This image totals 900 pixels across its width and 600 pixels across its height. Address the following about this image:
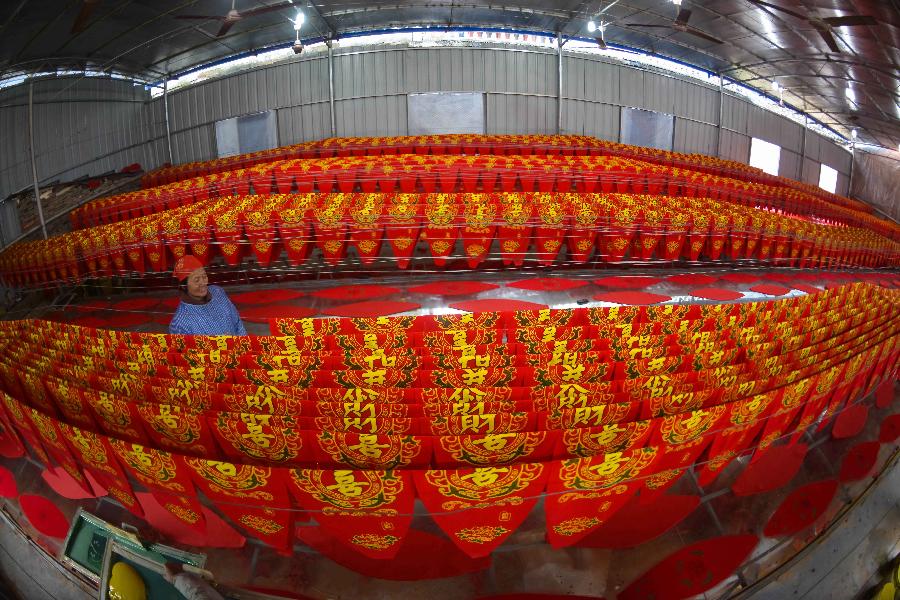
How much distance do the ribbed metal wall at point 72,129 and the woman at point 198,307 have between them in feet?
27.6

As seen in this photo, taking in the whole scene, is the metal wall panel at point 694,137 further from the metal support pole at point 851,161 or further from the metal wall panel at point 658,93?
the metal support pole at point 851,161

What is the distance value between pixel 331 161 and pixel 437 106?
4875mm

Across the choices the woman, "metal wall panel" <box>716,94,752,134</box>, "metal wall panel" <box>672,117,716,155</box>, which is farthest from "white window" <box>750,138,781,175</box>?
the woman

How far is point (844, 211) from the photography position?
37.2ft

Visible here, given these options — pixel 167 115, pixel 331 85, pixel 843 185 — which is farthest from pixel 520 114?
pixel 843 185

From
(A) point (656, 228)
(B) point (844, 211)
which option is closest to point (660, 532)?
(A) point (656, 228)

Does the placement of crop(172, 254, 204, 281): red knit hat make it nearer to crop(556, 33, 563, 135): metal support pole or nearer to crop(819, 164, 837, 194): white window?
crop(556, 33, 563, 135): metal support pole

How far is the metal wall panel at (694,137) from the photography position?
1354cm

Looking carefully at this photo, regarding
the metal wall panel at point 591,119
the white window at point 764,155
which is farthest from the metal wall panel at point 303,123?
the white window at point 764,155

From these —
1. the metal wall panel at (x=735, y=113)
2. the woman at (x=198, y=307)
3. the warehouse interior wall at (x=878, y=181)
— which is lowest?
the woman at (x=198, y=307)

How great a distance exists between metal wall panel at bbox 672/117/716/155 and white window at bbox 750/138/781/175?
2153 mm

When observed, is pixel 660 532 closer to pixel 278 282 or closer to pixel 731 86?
pixel 278 282

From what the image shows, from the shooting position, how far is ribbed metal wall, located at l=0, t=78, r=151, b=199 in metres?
7.72

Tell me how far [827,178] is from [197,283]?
2345 centimetres
